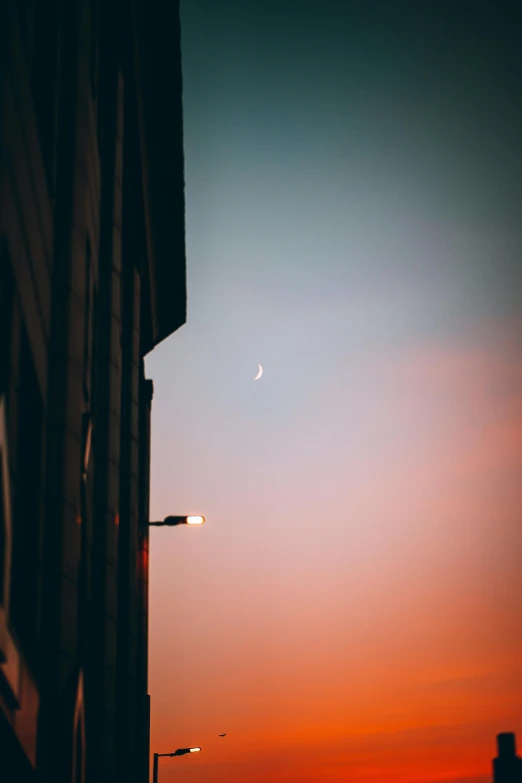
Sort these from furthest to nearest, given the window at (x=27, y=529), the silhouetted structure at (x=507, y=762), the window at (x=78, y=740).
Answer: the silhouetted structure at (x=507, y=762) → the window at (x=78, y=740) → the window at (x=27, y=529)

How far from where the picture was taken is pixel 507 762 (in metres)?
27.9

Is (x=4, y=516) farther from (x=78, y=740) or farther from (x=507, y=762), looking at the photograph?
(x=507, y=762)

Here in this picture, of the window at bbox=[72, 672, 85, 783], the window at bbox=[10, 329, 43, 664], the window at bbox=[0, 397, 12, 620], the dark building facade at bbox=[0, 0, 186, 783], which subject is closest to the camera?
the window at bbox=[0, 397, 12, 620]

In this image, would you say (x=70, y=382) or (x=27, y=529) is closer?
(x=27, y=529)

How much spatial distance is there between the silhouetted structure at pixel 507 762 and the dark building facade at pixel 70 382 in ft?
34.0

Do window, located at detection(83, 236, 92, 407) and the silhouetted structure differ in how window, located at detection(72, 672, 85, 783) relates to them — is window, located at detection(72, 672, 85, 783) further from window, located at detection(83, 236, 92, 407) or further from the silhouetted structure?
the silhouetted structure

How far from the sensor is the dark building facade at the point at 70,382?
18.9m

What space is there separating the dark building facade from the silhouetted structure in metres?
10.4

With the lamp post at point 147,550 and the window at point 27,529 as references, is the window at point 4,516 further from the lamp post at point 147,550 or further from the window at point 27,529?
the lamp post at point 147,550

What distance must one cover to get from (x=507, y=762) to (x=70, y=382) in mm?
14430

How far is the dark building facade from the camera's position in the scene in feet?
62.0

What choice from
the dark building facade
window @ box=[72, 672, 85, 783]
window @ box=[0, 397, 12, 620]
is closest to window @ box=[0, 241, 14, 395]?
the dark building facade

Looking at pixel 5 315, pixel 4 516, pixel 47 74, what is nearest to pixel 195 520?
pixel 47 74

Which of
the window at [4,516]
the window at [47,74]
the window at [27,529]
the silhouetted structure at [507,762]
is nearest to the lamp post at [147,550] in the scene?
the window at [27,529]
